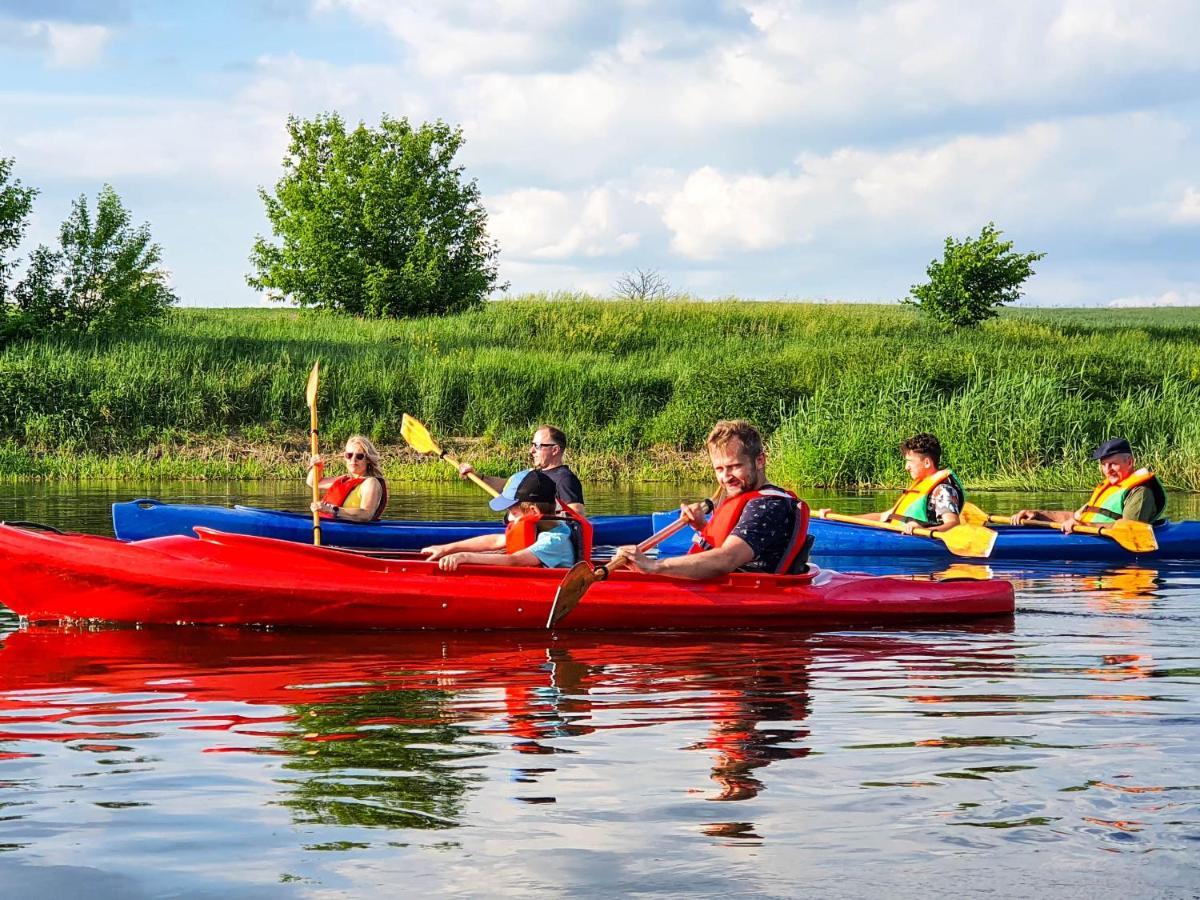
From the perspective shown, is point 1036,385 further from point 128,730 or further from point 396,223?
point 396,223

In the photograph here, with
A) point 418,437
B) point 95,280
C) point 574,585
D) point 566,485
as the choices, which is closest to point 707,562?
point 574,585

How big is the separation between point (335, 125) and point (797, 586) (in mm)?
36847

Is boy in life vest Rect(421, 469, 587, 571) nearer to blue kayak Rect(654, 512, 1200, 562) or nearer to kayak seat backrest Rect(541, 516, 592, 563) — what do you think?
kayak seat backrest Rect(541, 516, 592, 563)

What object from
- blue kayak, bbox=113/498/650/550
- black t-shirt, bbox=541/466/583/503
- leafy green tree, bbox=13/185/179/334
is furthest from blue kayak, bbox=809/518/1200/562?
leafy green tree, bbox=13/185/179/334

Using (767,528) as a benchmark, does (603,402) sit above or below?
above

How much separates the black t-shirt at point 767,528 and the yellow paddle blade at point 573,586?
768mm

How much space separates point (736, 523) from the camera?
7.62 metres

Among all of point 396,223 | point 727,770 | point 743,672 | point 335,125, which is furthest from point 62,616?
point 335,125

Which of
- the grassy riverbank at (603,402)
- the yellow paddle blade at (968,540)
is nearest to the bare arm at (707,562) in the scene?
the yellow paddle blade at (968,540)

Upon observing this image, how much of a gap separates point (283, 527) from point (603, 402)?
14.8m

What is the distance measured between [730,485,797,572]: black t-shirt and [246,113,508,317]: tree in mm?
30553

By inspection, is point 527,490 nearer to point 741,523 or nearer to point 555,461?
point 741,523

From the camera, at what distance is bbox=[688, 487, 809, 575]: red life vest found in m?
7.50

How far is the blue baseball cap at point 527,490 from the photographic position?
737cm
